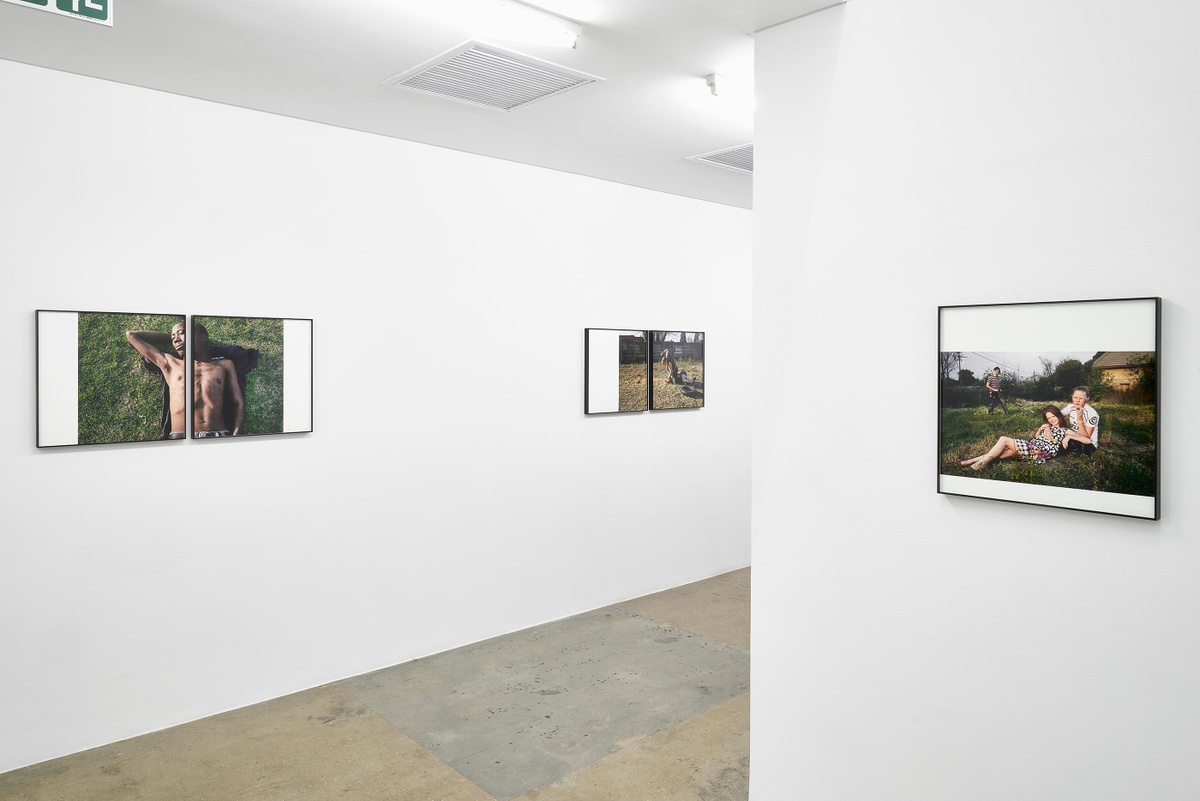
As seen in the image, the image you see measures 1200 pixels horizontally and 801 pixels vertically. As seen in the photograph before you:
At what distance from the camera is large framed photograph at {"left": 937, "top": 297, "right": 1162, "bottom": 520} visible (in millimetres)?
2131

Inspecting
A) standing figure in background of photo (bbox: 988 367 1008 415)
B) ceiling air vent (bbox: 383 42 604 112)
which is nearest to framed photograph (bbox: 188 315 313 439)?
ceiling air vent (bbox: 383 42 604 112)

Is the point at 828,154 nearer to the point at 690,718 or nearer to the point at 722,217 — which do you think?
the point at 690,718

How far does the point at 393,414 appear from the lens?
471 centimetres

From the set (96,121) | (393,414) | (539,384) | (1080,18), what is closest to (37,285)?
(96,121)

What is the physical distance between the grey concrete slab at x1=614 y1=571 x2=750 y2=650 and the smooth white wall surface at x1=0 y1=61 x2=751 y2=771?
0.22 metres

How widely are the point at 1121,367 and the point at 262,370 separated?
12.4 feet

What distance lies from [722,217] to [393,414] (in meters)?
3.39

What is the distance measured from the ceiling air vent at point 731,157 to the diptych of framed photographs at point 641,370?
140 cm

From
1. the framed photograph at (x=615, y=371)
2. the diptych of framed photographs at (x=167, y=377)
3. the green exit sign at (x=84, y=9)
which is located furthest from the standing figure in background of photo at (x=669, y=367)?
the green exit sign at (x=84, y=9)

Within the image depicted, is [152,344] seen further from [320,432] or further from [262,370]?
[320,432]

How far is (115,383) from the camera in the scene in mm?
3730

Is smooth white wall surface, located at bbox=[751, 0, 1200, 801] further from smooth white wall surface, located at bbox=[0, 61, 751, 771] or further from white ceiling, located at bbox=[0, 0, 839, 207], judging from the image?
smooth white wall surface, located at bbox=[0, 61, 751, 771]

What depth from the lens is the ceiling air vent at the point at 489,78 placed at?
10.9ft

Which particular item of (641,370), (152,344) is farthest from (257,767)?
(641,370)
